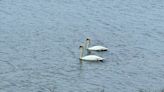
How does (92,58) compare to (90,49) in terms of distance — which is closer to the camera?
(92,58)

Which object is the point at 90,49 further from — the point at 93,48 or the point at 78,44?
the point at 78,44

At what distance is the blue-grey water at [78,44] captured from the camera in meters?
26.7

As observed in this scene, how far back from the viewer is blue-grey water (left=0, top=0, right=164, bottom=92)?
26.7 meters

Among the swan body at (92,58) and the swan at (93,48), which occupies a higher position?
the swan at (93,48)

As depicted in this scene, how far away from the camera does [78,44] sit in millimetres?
33125

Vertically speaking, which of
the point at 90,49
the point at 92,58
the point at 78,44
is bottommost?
the point at 92,58

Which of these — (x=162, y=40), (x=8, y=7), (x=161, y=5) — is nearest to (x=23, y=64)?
(x=162, y=40)

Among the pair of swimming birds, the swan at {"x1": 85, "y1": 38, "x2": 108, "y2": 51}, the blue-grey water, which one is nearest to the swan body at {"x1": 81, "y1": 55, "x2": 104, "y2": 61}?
the pair of swimming birds

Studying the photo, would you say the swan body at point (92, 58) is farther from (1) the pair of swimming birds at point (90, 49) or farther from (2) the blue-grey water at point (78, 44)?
(2) the blue-grey water at point (78, 44)

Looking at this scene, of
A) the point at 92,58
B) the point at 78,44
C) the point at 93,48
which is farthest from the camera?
the point at 78,44

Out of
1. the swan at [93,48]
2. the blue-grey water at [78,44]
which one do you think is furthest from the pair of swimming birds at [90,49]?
the blue-grey water at [78,44]

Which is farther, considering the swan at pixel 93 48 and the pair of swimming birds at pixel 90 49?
the swan at pixel 93 48

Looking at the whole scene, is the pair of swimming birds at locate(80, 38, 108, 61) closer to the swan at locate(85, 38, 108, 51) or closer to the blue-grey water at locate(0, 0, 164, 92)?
the swan at locate(85, 38, 108, 51)

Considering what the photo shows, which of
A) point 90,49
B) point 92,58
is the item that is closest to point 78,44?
point 90,49
